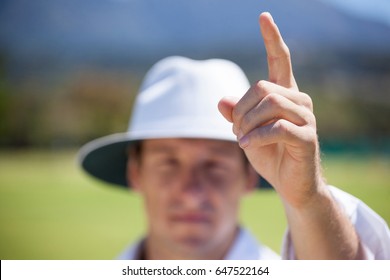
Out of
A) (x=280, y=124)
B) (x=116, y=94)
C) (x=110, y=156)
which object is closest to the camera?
(x=280, y=124)

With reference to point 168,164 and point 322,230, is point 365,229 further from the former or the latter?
point 168,164

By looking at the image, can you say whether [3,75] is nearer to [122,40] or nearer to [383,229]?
[122,40]

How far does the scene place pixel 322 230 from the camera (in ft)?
2.96

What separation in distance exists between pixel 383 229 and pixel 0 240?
6.48m

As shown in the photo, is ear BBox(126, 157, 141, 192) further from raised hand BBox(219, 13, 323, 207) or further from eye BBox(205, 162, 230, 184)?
raised hand BBox(219, 13, 323, 207)

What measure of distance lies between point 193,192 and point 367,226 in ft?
1.38

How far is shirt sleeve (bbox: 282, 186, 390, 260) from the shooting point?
969 mm

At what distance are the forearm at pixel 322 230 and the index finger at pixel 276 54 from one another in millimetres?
180

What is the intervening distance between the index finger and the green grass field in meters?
5.13

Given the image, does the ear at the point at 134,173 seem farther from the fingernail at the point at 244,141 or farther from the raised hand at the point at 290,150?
the fingernail at the point at 244,141

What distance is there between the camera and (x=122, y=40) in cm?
2659

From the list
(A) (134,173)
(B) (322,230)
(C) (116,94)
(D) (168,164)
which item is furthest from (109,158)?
(C) (116,94)

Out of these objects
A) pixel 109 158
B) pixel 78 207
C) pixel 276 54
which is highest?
pixel 276 54
